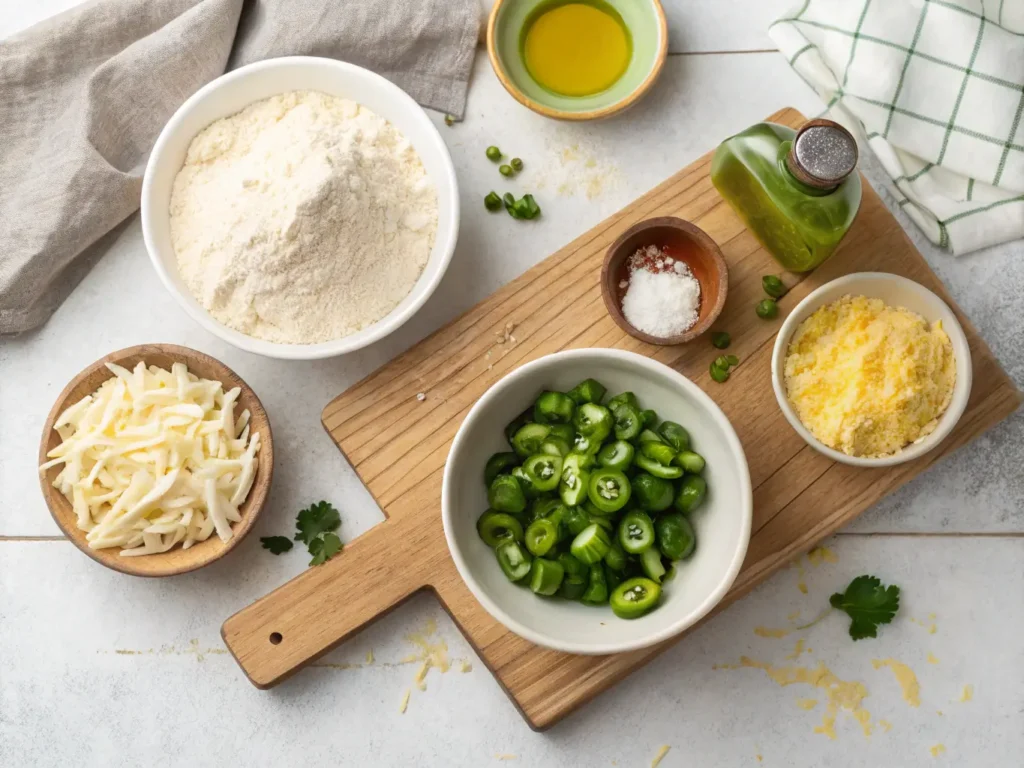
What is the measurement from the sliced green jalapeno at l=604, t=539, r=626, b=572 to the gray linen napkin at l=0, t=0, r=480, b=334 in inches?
47.9

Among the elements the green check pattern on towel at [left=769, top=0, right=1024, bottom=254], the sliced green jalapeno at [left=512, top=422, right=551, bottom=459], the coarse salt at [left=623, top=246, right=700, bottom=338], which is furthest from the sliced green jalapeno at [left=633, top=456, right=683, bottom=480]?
the green check pattern on towel at [left=769, top=0, right=1024, bottom=254]

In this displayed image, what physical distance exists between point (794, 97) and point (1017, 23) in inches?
22.2

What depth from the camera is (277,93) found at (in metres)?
2.30

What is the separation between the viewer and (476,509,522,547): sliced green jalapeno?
6.53 feet

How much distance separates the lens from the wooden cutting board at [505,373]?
2.11 metres

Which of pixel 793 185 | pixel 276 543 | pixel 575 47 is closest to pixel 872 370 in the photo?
pixel 793 185

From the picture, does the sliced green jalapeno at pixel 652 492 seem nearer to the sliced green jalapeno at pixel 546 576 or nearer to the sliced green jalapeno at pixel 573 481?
the sliced green jalapeno at pixel 573 481

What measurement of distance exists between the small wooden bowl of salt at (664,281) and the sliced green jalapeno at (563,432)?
27 centimetres

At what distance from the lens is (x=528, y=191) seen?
7.90 feet

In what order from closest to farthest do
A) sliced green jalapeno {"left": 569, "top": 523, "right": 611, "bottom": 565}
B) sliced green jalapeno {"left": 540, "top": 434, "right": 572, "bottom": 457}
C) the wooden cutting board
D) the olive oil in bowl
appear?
sliced green jalapeno {"left": 569, "top": 523, "right": 611, "bottom": 565}
sliced green jalapeno {"left": 540, "top": 434, "right": 572, "bottom": 457}
the wooden cutting board
the olive oil in bowl

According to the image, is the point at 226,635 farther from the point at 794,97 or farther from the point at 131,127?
the point at 794,97

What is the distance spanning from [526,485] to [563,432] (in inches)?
5.7

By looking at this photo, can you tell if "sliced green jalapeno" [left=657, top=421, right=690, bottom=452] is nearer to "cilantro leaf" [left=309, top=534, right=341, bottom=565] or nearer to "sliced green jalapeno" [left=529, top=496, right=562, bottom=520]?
"sliced green jalapeno" [left=529, top=496, right=562, bottom=520]

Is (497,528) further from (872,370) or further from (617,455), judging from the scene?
(872,370)
